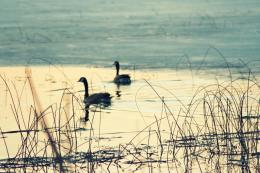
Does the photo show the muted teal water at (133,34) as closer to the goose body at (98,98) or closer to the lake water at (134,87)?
the lake water at (134,87)

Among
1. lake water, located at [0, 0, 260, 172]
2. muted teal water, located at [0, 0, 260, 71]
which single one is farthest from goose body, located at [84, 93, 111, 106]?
→ muted teal water, located at [0, 0, 260, 71]

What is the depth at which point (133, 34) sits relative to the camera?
Result: 26.4 m

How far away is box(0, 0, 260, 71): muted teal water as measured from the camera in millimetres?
20281

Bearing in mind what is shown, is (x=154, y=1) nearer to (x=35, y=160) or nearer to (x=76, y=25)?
(x=76, y=25)

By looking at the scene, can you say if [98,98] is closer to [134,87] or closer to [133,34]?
[134,87]

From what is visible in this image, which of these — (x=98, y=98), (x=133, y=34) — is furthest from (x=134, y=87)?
(x=133, y=34)

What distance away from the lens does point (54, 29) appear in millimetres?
28094

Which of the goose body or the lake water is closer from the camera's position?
the lake water

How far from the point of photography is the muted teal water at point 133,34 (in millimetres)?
20281

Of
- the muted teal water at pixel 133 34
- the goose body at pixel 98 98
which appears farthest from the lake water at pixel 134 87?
the goose body at pixel 98 98

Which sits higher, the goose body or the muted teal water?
the muted teal water

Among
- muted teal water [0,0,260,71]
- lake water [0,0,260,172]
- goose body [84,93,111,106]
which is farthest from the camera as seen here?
muted teal water [0,0,260,71]

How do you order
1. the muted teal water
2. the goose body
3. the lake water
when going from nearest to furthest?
the lake water, the goose body, the muted teal water

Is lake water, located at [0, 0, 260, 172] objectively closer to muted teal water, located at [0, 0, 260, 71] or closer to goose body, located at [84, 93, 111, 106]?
muted teal water, located at [0, 0, 260, 71]
